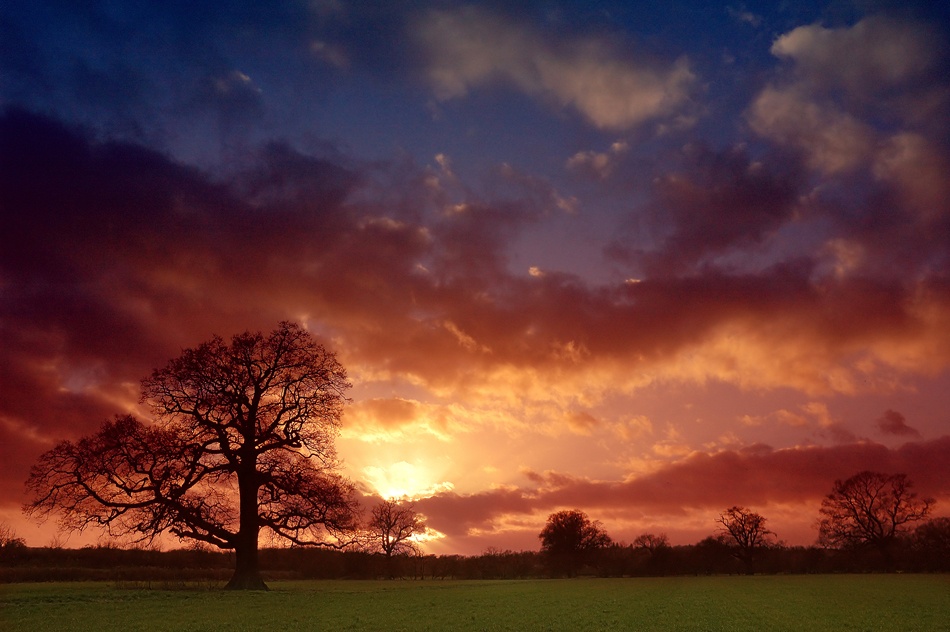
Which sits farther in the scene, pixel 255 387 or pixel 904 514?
pixel 904 514

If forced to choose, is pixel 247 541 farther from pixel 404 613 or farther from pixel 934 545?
pixel 934 545

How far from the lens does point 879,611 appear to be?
33.7 meters

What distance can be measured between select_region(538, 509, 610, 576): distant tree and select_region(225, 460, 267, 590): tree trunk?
7992 cm

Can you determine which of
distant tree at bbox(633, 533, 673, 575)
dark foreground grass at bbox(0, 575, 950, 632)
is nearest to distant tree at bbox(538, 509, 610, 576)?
distant tree at bbox(633, 533, 673, 575)

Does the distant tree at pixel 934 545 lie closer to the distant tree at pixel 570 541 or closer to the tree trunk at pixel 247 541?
the distant tree at pixel 570 541

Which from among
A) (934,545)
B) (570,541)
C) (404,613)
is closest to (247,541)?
(404,613)

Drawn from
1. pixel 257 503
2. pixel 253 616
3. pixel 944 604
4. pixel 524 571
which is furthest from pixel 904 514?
pixel 253 616

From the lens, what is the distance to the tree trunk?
127 feet

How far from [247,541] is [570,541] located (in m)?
82.4

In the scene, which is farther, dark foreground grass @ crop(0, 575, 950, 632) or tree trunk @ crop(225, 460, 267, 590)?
tree trunk @ crop(225, 460, 267, 590)

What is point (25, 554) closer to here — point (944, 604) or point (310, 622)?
point (310, 622)

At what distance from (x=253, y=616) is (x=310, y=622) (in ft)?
9.21

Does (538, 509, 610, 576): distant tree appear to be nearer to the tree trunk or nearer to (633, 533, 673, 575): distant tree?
(633, 533, 673, 575): distant tree

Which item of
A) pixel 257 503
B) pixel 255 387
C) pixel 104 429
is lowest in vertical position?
pixel 257 503
